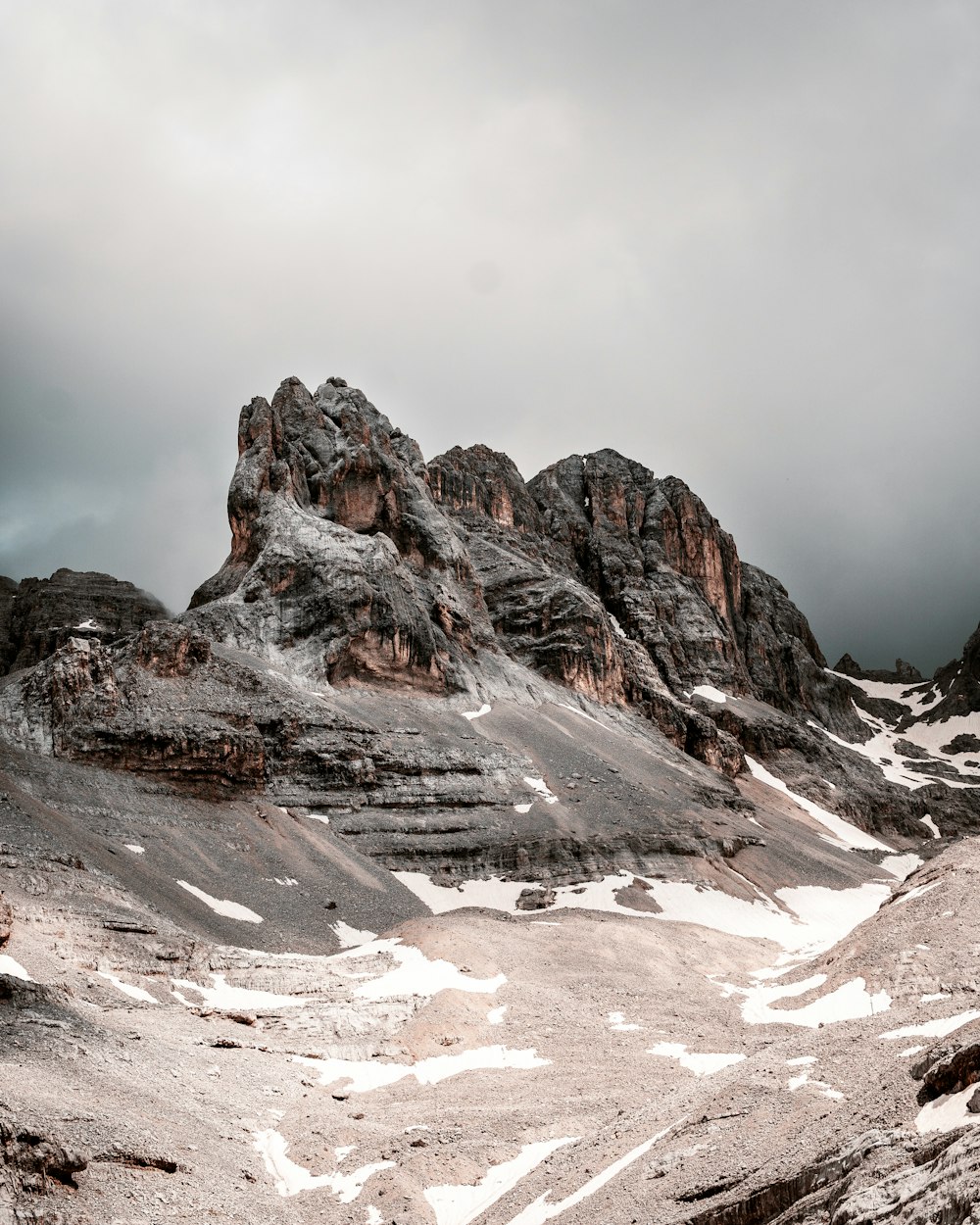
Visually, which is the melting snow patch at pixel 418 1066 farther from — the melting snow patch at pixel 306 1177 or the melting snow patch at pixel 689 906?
the melting snow patch at pixel 689 906

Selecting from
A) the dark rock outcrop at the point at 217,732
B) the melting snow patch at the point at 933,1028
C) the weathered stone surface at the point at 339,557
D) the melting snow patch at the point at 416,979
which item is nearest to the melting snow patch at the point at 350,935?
the melting snow patch at the point at 416,979

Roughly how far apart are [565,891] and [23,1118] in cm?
5487

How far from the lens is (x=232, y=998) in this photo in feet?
125

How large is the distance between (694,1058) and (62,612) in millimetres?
127956

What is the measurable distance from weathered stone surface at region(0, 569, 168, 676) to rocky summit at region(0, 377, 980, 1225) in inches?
27.3

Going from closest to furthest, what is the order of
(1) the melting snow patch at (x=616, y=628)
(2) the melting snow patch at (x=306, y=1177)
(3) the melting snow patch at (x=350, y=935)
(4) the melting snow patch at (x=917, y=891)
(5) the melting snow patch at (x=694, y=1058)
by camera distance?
(2) the melting snow patch at (x=306, y=1177)
(5) the melting snow patch at (x=694, y=1058)
(4) the melting snow patch at (x=917, y=891)
(3) the melting snow patch at (x=350, y=935)
(1) the melting snow patch at (x=616, y=628)

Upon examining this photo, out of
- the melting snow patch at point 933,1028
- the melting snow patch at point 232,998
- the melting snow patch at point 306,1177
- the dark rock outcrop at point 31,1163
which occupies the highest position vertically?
the melting snow patch at point 933,1028

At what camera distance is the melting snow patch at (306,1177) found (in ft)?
68.8

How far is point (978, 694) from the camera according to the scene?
194m

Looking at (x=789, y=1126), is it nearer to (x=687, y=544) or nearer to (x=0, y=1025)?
(x=0, y=1025)

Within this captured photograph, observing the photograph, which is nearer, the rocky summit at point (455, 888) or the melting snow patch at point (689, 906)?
the rocky summit at point (455, 888)

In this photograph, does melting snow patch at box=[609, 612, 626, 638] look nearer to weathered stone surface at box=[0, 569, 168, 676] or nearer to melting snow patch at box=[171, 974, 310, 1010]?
weathered stone surface at box=[0, 569, 168, 676]

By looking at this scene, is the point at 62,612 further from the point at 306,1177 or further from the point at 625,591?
the point at 306,1177

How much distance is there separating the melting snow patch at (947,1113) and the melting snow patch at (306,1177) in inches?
465
